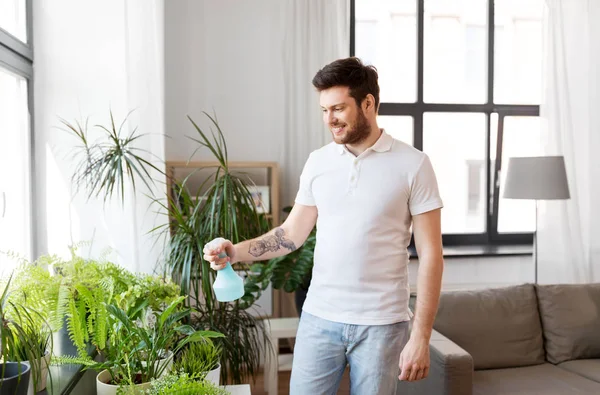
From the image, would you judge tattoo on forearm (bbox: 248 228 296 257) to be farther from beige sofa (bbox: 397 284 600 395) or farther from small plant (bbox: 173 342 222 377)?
beige sofa (bbox: 397 284 600 395)

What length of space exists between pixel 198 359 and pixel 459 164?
313 centimetres

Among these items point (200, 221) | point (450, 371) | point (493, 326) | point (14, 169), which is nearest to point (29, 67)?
point (14, 169)

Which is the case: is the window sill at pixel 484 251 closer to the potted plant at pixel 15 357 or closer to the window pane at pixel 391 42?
the window pane at pixel 391 42

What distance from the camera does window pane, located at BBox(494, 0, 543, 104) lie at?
4648 millimetres

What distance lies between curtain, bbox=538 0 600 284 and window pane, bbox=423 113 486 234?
46 centimetres

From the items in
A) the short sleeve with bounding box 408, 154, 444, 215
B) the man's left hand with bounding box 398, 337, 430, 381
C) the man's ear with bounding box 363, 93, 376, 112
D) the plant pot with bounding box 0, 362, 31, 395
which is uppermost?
the man's ear with bounding box 363, 93, 376, 112

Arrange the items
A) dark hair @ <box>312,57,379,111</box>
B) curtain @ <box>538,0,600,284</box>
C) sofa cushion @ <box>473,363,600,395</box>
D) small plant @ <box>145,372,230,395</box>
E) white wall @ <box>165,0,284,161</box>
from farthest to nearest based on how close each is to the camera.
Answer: curtain @ <box>538,0,600,284</box>
white wall @ <box>165,0,284,161</box>
sofa cushion @ <box>473,363,600,395</box>
dark hair @ <box>312,57,379,111</box>
small plant @ <box>145,372,230,395</box>

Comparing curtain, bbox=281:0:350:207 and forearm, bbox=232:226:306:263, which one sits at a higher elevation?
curtain, bbox=281:0:350:207

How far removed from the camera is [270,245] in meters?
2.03

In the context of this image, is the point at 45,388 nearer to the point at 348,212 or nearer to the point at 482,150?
the point at 348,212

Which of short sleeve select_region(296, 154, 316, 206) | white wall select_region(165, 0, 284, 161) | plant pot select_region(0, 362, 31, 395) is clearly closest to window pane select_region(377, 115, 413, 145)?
white wall select_region(165, 0, 284, 161)

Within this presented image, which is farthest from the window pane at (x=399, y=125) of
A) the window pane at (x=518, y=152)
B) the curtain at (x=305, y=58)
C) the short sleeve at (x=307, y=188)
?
the short sleeve at (x=307, y=188)

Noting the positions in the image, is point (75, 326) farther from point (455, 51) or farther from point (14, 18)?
point (455, 51)

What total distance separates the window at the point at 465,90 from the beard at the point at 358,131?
2.73 meters
